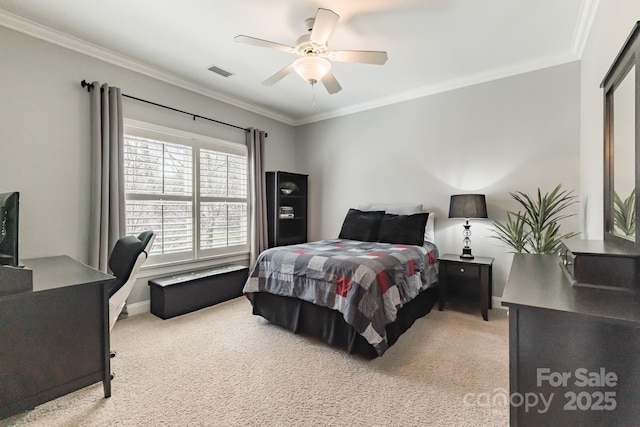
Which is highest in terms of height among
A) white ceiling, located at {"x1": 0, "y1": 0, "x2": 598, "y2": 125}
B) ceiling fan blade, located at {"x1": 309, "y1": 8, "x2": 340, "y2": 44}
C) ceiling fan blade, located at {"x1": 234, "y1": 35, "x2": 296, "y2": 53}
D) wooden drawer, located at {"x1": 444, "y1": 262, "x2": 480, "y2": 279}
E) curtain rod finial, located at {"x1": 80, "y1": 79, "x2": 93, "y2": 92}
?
white ceiling, located at {"x1": 0, "y1": 0, "x2": 598, "y2": 125}

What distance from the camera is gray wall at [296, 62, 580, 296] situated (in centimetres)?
309

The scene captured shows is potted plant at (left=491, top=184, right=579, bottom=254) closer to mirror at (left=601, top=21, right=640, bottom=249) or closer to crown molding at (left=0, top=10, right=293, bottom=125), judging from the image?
mirror at (left=601, top=21, right=640, bottom=249)

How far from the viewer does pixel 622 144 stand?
1.53 meters

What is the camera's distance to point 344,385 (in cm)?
195

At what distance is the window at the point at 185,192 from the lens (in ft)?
10.6

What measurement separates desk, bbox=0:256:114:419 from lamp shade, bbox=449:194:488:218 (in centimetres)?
320

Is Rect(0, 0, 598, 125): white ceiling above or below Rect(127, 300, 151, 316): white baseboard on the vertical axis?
above

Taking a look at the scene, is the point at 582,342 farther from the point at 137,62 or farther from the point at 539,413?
the point at 137,62

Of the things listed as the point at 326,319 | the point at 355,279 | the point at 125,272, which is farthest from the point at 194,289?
the point at 355,279

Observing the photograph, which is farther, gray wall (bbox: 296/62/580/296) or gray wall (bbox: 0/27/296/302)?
gray wall (bbox: 296/62/580/296)

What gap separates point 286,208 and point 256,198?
2.04ft

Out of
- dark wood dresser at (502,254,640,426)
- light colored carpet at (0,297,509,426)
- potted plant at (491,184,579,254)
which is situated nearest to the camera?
dark wood dresser at (502,254,640,426)

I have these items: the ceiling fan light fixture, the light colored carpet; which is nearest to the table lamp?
the light colored carpet

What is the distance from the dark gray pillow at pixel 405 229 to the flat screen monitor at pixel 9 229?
10.3 ft
